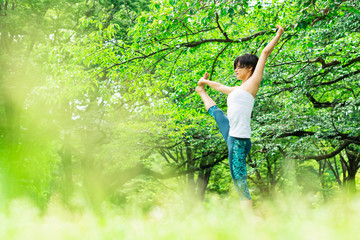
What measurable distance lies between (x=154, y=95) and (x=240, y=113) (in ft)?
22.8

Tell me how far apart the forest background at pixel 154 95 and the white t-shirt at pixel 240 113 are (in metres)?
1.68

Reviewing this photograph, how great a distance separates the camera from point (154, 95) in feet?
30.3

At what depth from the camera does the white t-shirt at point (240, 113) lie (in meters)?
2.43

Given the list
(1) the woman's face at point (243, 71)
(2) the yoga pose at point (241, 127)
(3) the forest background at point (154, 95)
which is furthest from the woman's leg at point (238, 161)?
(3) the forest background at point (154, 95)

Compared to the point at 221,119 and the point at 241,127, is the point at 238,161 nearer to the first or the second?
the point at 241,127

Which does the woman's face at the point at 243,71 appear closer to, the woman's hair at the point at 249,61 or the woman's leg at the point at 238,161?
the woman's hair at the point at 249,61

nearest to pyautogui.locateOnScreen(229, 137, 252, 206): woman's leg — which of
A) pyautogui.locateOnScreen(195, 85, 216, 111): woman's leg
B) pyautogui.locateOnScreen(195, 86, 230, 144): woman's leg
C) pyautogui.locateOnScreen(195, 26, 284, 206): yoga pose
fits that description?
pyautogui.locateOnScreen(195, 26, 284, 206): yoga pose

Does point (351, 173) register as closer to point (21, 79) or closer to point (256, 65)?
point (256, 65)

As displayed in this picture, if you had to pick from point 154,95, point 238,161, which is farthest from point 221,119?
point 154,95

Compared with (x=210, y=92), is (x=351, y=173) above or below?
below

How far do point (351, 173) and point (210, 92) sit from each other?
1141 cm

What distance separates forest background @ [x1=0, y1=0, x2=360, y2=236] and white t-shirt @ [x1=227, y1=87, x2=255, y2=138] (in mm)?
1678

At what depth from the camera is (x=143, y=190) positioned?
16484mm

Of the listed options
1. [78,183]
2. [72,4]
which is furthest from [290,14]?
[78,183]
